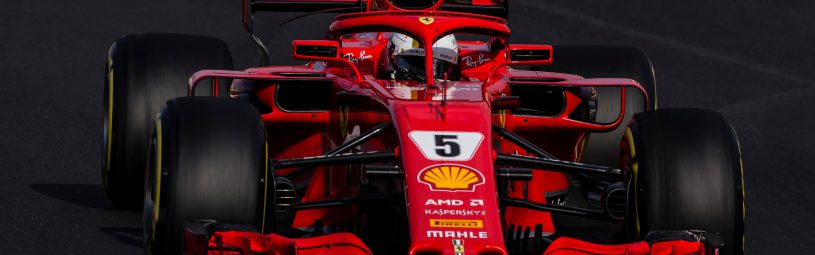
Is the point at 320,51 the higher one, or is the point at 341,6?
the point at 320,51

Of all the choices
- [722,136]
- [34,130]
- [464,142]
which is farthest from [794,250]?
[34,130]

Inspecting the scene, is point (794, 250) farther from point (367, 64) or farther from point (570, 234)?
point (367, 64)

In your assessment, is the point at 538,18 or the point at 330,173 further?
the point at 538,18

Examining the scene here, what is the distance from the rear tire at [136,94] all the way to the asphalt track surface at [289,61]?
0.69 ft

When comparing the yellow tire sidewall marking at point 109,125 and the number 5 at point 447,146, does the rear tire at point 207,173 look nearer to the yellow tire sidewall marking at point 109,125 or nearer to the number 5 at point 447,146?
the number 5 at point 447,146

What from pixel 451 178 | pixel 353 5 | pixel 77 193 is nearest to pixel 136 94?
pixel 77 193

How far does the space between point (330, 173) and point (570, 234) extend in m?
1.54

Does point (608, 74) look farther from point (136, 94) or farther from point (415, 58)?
point (136, 94)

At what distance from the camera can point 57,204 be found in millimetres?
10102

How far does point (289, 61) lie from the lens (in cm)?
1560

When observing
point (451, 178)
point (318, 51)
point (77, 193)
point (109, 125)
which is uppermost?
point (318, 51)

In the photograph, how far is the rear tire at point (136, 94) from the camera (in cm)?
972

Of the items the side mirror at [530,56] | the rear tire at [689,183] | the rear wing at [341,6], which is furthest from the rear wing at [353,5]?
the rear tire at [689,183]

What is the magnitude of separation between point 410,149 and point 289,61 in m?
8.16
